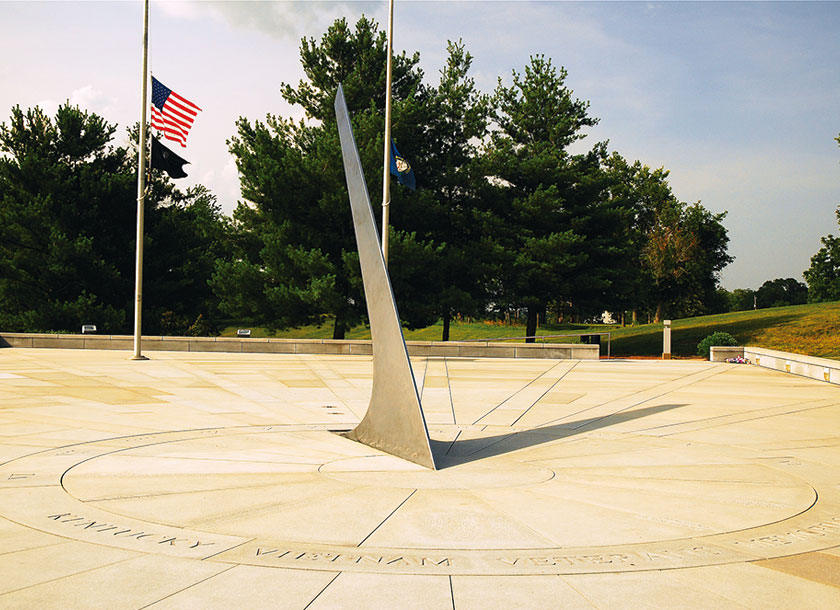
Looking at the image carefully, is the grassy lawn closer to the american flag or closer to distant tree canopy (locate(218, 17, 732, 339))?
distant tree canopy (locate(218, 17, 732, 339))

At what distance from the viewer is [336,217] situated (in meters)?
31.3

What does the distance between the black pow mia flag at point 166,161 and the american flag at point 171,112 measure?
0.74 meters

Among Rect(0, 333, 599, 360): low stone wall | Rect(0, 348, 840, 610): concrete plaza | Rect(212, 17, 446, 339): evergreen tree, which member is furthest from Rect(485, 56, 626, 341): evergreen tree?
Rect(0, 348, 840, 610): concrete plaza

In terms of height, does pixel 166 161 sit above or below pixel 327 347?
above

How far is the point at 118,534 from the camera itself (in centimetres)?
530

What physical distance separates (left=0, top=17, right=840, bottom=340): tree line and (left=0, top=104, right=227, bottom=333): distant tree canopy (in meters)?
0.08

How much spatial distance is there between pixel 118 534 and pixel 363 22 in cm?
3209

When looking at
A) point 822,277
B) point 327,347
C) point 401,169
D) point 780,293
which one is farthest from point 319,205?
point 780,293

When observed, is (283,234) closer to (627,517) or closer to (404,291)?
(404,291)

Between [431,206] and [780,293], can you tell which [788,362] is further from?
[780,293]

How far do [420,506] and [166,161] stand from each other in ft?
54.5

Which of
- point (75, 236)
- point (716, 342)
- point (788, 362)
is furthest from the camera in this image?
point (75, 236)

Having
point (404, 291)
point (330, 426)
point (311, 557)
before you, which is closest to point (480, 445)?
point (330, 426)

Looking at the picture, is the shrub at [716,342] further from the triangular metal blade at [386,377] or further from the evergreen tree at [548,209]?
the triangular metal blade at [386,377]
